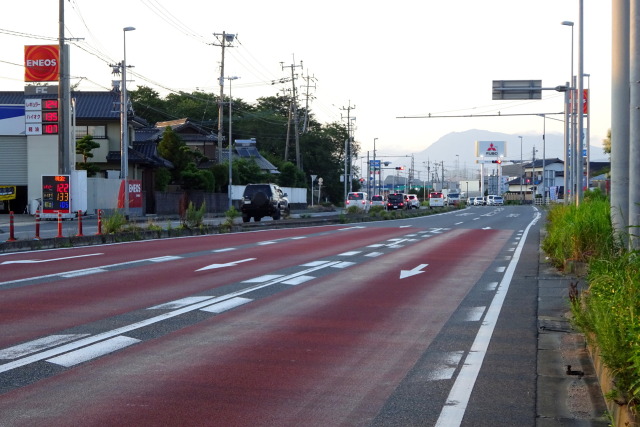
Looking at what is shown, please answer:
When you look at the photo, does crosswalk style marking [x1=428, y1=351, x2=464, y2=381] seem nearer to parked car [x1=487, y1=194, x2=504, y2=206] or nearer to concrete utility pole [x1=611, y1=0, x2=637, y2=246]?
concrete utility pole [x1=611, y1=0, x2=637, y2=246]

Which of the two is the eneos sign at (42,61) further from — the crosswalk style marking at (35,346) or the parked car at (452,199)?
the parked car at (452,199)

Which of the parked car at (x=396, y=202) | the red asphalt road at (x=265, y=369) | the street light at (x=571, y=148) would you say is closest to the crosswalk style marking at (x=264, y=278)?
the red asphalt road at (x=265, y=369)

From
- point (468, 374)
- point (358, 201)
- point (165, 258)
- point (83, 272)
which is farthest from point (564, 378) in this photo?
point (358, 201)

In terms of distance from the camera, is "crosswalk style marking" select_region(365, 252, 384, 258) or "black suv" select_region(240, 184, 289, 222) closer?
"crosswalk style marking" select_region(365, 252, 384, 258)

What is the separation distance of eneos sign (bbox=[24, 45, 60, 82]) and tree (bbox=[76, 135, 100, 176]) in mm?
11048

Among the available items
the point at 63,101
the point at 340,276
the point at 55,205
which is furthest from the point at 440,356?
the point at 63,101

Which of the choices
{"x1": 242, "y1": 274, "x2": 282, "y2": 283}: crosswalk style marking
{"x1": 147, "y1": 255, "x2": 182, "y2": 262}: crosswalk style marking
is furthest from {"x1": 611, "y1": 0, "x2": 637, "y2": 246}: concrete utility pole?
Answer: {"x1": 147, "y1": 255, "x2": 182, "y2": 262}: crosswalk style marking

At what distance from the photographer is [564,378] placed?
7699 mm

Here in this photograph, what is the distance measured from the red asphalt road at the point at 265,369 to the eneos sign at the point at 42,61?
32145mm

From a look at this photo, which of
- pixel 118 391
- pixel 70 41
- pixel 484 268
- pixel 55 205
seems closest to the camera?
pixel 118 391

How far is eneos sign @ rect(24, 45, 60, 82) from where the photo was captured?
4212cm

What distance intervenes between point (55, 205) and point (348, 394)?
103 ft

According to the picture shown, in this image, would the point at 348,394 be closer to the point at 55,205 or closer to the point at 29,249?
the point at 29,249

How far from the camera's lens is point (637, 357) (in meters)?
5.21
